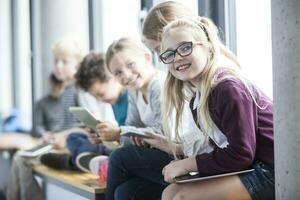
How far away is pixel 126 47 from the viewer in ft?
9.24

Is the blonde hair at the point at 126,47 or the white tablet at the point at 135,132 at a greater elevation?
the blonde hair at the point at 126,47

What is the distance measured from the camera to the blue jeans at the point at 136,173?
97.7 inches

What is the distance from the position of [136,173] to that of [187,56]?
0.64 metres

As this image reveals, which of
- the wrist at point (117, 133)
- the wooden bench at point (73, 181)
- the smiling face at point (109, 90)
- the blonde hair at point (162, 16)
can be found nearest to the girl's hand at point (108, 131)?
the wrist at point (117, 133)

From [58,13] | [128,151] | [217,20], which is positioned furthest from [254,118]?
[58,13]

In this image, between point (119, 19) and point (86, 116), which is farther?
point (119, 19)

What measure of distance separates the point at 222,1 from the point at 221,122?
3.36ft

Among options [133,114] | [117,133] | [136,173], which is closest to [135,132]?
[136,173]

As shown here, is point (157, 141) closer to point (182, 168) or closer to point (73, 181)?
point (182, 168)

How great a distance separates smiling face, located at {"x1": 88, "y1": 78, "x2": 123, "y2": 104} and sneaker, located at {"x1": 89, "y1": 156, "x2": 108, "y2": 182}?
12.9 inches

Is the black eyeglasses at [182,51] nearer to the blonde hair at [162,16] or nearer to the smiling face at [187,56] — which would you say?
the smiling face at [187,56]

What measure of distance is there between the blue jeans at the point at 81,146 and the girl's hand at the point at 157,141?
0.70 m

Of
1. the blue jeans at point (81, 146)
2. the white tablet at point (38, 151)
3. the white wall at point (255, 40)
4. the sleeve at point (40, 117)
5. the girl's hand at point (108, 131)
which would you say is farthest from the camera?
the sleeve at point (40, 117)

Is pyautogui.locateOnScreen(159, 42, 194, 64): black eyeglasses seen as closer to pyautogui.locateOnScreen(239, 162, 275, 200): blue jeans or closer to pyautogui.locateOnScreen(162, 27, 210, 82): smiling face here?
pyautogui.locateOnScreen(162, 27, 210, 82): smiling face
